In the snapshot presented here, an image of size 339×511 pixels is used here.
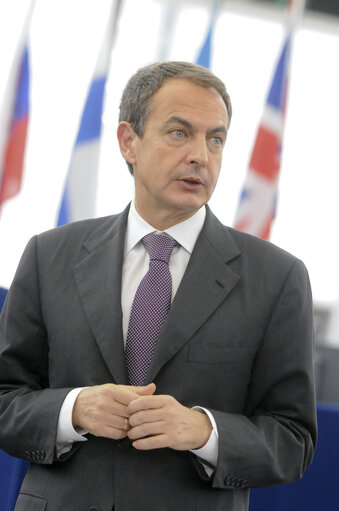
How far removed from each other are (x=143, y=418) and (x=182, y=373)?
0.18m

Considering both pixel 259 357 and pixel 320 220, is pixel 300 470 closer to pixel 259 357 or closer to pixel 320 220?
pixel 259 357

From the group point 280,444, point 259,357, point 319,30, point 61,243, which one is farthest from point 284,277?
point 319,30

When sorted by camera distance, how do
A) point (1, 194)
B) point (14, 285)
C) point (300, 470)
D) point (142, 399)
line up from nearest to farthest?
point (142, 399) < point (300, 470) < point (14, 285) < point (1, 194)

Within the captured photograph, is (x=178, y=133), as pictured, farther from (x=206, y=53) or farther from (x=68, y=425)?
(x=206, y=53)

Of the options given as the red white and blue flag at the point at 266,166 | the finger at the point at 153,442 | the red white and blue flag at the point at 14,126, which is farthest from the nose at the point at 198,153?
the red white and blue flag at the point at 14,126

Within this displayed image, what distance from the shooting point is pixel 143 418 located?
170 cm

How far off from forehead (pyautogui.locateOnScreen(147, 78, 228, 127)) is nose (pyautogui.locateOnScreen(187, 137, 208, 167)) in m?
0.06

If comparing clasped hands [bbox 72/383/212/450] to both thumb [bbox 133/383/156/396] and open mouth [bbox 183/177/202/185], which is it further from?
open mouth [bbox 183/177/202/185]

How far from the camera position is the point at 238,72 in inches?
295

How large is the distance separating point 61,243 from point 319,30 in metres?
6.45

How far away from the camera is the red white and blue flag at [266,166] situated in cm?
669

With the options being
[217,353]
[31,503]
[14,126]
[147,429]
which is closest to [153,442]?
[147,429]

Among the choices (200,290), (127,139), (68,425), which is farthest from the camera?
(127,139)

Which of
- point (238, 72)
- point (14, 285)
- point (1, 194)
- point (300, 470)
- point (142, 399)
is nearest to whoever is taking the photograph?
point (142, 399)
